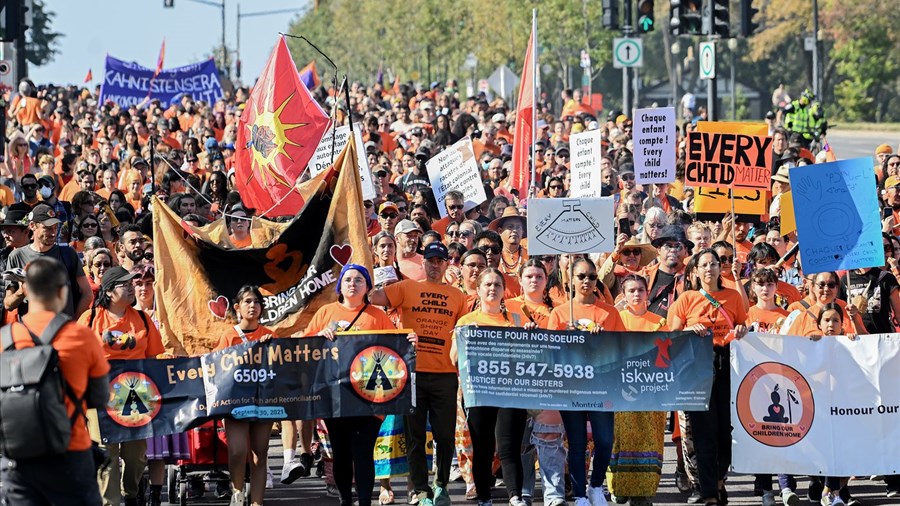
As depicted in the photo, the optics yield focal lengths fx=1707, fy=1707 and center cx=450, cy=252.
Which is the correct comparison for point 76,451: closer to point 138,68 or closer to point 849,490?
point 849,490

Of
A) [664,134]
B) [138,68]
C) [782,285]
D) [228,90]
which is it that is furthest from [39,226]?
[228,90]

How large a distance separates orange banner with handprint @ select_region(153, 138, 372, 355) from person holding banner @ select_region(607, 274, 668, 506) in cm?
189

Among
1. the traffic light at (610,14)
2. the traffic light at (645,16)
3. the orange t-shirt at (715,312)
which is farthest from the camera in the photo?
the traffic light at (610,14)

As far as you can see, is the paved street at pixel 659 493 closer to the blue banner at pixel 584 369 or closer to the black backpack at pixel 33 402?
the blue banner at pixel 584 369

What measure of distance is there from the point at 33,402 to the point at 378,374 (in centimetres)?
311

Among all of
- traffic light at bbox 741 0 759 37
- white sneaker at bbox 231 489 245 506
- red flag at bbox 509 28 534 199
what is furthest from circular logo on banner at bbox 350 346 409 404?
traffic light at bbox 741 0 759 37

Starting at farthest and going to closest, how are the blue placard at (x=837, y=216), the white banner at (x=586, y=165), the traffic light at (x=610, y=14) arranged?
the traffic light at (x=610, y=14), the white banner at (x=586, y=165), the blue placard at (x=837, y=216)

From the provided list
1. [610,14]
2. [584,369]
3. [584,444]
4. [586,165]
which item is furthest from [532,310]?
[610,14]

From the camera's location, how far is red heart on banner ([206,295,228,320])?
11.4m

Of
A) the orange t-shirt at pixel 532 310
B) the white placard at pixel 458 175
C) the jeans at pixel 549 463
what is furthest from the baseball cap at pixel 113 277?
the white placard at pixel 458 175

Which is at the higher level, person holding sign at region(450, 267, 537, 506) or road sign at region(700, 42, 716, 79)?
road sign at region(700, 42, 716, 79)

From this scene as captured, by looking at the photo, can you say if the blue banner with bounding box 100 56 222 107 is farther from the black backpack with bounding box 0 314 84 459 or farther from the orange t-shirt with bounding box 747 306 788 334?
the black backpack with bounding box 0 314 84 459

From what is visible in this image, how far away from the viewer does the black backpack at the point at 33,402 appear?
7.53 meters

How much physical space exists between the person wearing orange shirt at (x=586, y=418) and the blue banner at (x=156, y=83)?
23231mm
